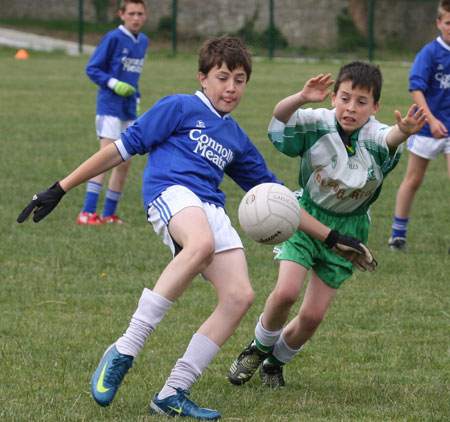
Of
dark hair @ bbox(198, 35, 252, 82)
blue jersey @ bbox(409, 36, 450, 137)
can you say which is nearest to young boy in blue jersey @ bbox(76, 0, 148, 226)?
blue jersey @ bbox(409, 36, 450, 137)

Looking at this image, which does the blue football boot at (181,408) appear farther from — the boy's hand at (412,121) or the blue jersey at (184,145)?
the boy's hand at (412,121)

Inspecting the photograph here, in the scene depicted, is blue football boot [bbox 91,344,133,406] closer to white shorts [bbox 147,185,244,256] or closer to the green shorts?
white shorts [bbox 147,185,244,256]

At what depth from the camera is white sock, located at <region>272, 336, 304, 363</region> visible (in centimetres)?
475

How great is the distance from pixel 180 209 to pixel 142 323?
0.54 meters

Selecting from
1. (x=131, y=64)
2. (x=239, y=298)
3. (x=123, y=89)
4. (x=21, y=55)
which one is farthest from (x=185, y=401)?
(x=21, y=55)

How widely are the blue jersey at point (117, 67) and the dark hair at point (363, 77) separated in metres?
4.49

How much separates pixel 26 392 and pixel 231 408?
0.96 m

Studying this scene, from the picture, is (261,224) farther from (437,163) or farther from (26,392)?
(437,163)

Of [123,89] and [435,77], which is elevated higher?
[435,77]

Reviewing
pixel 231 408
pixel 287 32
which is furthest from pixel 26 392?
pixel 287 32

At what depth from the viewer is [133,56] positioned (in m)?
9.11

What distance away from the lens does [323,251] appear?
4.65 meters

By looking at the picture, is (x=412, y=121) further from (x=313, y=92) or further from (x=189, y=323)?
(x=189, y=323)

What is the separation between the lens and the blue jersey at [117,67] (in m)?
8.84
